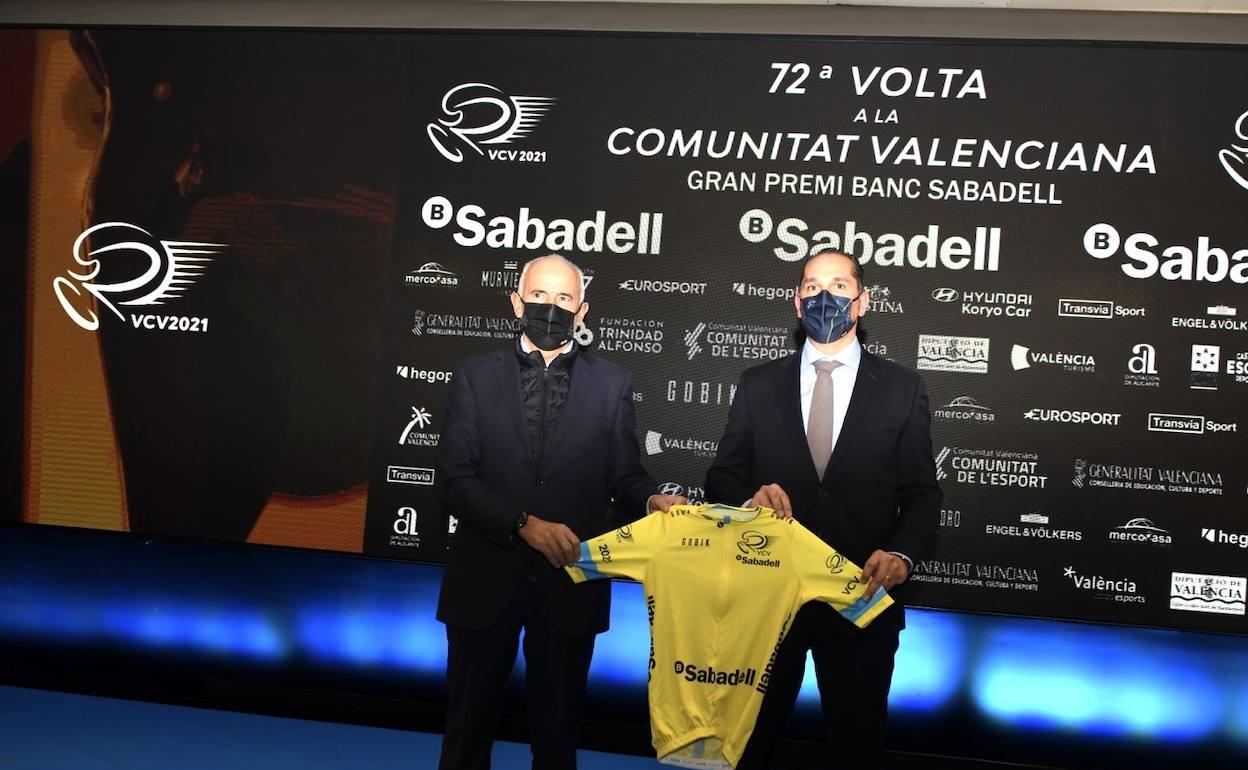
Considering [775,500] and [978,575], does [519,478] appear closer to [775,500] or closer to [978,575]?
[775,500]

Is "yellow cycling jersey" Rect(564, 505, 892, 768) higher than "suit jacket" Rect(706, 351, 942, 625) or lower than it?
lower

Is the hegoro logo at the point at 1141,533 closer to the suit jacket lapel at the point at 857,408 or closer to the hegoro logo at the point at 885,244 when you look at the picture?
the hegoro logo at the point at 885,244

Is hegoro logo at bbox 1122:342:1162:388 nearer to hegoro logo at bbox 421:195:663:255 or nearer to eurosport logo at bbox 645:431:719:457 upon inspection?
eurosport logo at bbox 645:431:719:457

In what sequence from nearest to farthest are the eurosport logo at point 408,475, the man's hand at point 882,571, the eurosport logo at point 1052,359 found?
the man's hand at point 882,571 → the eurosport logo at point 1052,359 → the eurosport logo at point 408,475

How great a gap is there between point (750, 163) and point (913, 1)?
36.8 inches

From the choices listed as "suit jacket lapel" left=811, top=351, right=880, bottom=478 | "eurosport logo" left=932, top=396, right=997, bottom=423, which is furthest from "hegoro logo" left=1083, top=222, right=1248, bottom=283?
"suit jacket lapel" left=811, top=351, right=880, bottom=478

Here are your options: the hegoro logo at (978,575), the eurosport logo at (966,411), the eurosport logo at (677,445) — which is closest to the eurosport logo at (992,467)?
the eurosport logo at (966,411)

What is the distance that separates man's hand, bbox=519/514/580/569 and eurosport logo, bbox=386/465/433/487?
1.60m

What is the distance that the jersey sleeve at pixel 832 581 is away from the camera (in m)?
2.57

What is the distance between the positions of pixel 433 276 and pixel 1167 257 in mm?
2799

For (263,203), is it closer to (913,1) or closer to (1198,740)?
(913,1)

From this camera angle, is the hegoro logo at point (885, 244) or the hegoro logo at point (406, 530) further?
the hegoro logo at point (406, 530)

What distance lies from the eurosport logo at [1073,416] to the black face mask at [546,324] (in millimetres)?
1967

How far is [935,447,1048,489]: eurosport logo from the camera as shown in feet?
12.6
